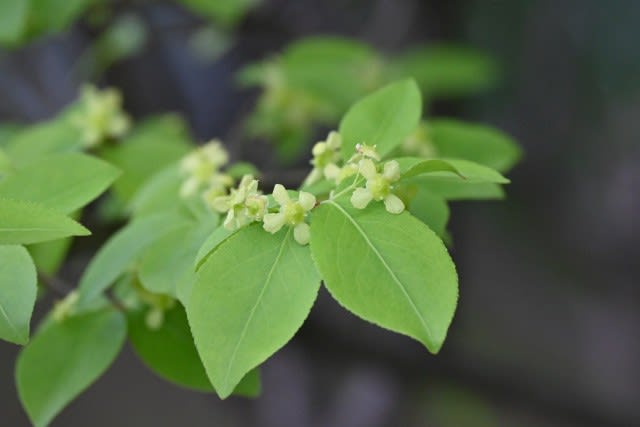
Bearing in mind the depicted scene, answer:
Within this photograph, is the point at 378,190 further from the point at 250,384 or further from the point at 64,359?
the point at 64,359

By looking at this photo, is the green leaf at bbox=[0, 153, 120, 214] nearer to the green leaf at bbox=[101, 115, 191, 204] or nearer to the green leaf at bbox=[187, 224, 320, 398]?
the green leaf at bbox=[187, 224, 320, 398]

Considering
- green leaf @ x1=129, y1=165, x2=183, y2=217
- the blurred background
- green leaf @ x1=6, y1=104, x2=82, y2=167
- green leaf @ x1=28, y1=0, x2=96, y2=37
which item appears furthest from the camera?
the blurred background


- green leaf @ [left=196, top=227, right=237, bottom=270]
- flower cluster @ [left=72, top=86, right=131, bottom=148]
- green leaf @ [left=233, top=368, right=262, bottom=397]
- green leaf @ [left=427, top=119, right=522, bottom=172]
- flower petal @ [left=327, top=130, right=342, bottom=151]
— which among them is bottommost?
green leaf @ [left=233, top=368, right=262, bottom=397]

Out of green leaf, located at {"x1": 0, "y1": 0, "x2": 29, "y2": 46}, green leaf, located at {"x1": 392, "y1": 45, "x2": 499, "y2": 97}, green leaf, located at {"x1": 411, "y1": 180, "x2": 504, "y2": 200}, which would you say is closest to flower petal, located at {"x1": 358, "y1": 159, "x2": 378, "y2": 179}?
green leaf, located at {"x1": 411, "y1": 180, "x2": 504, "y2": 200}

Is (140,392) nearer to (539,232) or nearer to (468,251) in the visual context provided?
(468,251)

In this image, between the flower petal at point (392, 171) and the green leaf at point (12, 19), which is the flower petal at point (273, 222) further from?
the green leaf at point (12, 19)

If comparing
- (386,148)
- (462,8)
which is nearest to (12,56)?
(462,8)
